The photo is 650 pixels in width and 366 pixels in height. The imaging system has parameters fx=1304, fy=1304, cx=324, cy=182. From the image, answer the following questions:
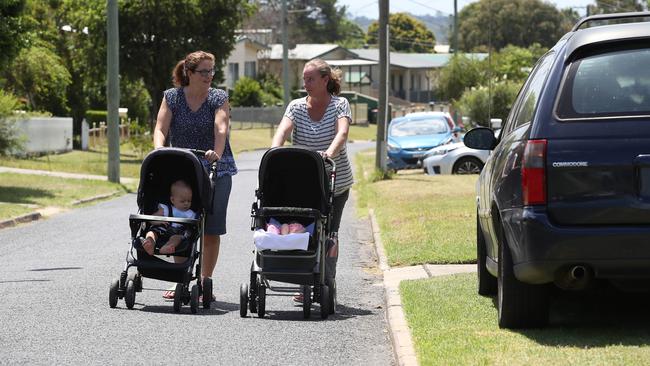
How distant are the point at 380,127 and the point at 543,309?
22.6 m

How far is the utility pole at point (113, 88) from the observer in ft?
95.7

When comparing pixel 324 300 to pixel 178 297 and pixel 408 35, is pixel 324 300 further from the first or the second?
pixel 408 35

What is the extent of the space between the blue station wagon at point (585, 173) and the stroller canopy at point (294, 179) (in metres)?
1.91

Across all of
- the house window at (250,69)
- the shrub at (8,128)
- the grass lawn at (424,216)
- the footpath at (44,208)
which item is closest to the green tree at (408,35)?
the house window at (250,69)

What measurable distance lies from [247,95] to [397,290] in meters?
67.9

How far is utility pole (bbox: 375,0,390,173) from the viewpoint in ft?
101

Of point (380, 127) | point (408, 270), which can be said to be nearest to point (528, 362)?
point (408, 270)

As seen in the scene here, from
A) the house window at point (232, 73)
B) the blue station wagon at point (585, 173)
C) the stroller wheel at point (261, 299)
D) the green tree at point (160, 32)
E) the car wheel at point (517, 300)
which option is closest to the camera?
the blue station wagon at point (585, 173)

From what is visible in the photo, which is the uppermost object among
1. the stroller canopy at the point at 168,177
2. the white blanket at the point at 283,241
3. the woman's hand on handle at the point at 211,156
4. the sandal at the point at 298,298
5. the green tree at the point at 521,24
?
the green tree at the point at 521,24

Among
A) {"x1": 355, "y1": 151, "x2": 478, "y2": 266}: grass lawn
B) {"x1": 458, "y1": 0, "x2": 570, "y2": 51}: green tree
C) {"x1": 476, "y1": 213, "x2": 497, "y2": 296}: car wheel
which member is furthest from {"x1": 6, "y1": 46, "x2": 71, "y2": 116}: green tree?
{"x1": 458, "y1": 0, "x2": 570, "y2": 51}: green tree

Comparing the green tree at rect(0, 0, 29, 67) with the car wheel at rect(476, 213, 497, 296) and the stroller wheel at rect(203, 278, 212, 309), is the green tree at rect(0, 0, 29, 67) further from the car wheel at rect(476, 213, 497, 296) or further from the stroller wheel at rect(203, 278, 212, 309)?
the car wheel at rect(476, 213, 497, 296)

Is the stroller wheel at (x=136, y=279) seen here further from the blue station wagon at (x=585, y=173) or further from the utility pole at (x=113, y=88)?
the utility pole at (x=113, y=88)

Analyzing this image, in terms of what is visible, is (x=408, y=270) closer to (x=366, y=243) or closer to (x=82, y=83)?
(x=366, y=243)

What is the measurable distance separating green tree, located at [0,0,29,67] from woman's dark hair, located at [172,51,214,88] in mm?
13855
